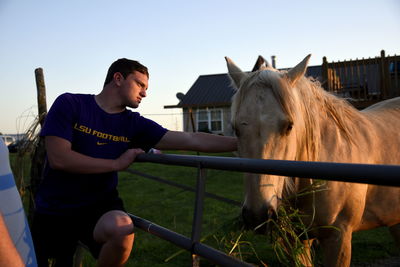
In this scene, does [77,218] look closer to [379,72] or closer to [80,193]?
[80,193]

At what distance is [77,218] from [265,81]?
5.01 feet

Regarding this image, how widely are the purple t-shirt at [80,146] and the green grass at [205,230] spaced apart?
0.57 metres

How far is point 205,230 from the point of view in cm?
570

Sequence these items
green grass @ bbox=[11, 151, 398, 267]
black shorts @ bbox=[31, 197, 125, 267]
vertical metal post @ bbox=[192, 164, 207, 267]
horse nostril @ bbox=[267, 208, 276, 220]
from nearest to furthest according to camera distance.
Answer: vertical metal post @ bbox=[192, 164, 207, 267] → horse nostril @ bbox=[267, 208, 276, 220] → green grass @ bbox=[11, 151, 398, 267] → black shorts @ bbox=[31, 197, 125, 267]

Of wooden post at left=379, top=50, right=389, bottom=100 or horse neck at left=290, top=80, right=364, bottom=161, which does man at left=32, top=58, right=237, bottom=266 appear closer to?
horse neck at left=290, top=80, right=364, bottom=161

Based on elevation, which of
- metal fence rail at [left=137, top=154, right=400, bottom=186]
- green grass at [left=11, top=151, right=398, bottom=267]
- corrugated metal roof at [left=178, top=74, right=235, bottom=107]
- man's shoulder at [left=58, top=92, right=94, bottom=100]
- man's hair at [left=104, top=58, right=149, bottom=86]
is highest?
corrugated metal roof at [left=178, top=74, right=235, bottom=107]

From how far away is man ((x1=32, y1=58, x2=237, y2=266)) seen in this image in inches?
86.4

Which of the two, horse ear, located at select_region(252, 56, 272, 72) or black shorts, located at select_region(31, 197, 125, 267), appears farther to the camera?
horse ear, located at select_region(252, 56, 272, 72)

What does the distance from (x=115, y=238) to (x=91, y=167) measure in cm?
46

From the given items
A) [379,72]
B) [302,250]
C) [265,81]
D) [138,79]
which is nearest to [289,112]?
[265,81]

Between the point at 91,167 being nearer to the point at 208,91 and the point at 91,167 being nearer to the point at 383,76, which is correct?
the point at 383,76

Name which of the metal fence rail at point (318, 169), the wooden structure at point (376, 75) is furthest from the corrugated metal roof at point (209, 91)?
the metal fence rail at point (318, 169)

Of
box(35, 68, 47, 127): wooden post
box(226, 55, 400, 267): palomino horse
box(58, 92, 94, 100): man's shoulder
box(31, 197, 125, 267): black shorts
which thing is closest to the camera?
box(226, 55, 400, 267): palomino horse

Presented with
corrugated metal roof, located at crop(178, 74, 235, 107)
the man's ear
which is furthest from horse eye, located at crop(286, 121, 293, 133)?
corrugated metal roof, located at crop(178, 74, 235, 107)
